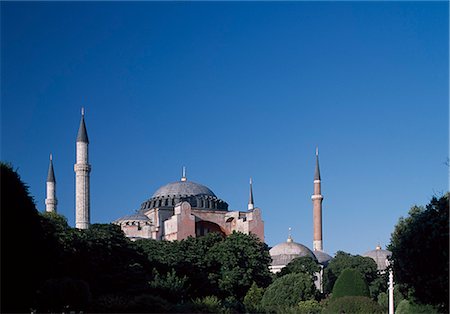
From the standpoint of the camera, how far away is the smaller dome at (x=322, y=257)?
211ft

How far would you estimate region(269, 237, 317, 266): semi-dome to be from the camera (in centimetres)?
6097

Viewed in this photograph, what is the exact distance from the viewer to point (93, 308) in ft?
85.9

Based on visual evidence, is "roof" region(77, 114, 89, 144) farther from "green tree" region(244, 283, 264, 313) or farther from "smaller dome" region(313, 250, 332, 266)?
"smaller dome" region(313, 250, 332, 266)

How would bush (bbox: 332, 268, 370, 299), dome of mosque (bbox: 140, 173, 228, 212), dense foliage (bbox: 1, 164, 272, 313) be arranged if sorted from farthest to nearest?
1. dome of mosque (bbox: 140, 173, 228, 212)
2. bush (bbox: 332, 268, 370, 299)
3. dense foliage (bbox: 1, 164, 272, 313)

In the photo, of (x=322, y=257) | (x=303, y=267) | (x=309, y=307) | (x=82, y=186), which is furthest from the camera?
(x=322, y=257)

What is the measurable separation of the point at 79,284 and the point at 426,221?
11.9 meters

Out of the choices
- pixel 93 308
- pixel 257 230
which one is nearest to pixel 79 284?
pixel 93 308

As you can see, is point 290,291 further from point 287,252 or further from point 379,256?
point 379,256

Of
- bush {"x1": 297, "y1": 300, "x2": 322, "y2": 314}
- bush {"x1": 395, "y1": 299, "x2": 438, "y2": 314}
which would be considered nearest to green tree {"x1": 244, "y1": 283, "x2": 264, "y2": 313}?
bush {"x1": 297, "y1": 300, "x2": 322, "y2": 314}

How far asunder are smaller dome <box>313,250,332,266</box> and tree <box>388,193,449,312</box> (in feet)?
140

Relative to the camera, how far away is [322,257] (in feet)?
216

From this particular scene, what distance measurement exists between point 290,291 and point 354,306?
29.1 feet

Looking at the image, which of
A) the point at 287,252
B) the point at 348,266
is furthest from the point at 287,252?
the point at 348,266

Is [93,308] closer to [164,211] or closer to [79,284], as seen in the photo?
[79,284]
